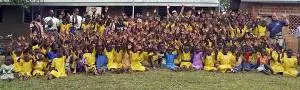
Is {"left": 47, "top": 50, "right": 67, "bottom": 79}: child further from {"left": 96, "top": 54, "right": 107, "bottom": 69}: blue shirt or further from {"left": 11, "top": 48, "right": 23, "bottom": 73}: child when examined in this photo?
{"left": 96, "top": 54, "right": 107, "bottom": 69}: blue shirt

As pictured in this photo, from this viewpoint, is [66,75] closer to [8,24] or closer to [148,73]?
[148,73]

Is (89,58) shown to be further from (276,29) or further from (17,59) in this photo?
(276,29)

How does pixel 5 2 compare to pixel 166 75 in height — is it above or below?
above

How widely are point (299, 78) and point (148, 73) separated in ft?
→ 13.6

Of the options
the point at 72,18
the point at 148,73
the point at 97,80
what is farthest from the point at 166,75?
the point at 72,18

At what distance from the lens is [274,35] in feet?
68.3

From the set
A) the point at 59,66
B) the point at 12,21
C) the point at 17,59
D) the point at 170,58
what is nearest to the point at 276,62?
the point at 170,58

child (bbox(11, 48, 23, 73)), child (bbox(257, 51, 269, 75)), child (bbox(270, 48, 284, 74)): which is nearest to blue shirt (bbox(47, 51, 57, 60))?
child (bbox(11, 48, 23, 73))

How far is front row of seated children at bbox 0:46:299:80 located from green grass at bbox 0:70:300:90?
1.34 ft

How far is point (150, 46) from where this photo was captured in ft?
61.3

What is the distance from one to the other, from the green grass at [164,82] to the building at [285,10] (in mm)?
3534

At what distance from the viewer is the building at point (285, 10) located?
2100 cm

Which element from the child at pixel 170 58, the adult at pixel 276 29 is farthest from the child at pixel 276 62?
the child at pixel 170 58

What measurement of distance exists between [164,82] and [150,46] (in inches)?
109
